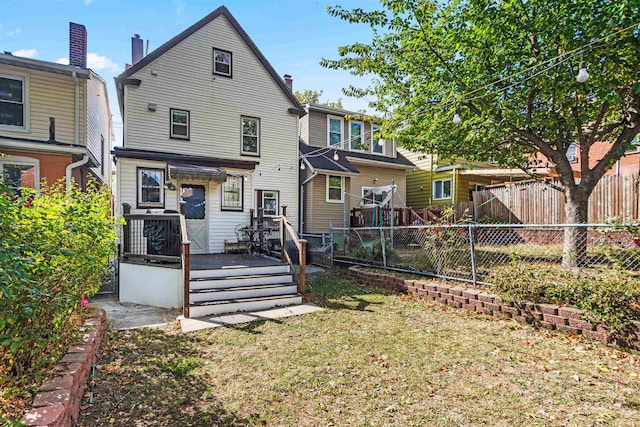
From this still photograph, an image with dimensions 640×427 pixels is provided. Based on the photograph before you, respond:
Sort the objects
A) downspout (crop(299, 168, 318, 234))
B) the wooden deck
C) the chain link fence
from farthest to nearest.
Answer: downspout (crop(299, 168, 318, 234))
the wooden deck
the chain link fence

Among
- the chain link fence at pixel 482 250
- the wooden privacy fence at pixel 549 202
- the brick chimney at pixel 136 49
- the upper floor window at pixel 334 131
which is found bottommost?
the chain link fence at pixel 482 250

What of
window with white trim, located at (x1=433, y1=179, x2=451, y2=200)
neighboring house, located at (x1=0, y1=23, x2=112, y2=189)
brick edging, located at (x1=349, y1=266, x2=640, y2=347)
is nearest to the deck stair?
brick edging, located at (x1=349, y1=266, x2=640, y2=347)

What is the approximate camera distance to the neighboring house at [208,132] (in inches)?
416

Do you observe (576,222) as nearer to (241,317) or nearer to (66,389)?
(241,317)

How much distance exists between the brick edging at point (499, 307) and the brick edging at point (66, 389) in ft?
18.6

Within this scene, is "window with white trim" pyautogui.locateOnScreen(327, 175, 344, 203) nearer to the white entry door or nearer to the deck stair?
the white entry door

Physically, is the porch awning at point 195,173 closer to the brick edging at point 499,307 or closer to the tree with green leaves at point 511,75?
the tree with green leaves at point 511,75

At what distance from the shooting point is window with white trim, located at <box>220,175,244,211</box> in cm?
1174

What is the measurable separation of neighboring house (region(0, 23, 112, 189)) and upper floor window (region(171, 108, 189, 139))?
2517 mm

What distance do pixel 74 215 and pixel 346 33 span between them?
358 inches

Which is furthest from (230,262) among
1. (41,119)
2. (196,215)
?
(41,119)

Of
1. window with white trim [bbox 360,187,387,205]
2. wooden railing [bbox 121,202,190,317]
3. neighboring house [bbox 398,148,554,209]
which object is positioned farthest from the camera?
neighboring house [bbox 398,148,554,209]

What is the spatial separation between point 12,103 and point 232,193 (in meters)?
6.69

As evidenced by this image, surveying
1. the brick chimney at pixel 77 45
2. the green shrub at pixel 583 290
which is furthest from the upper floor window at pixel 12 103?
the green shrub at pixel 583 290
